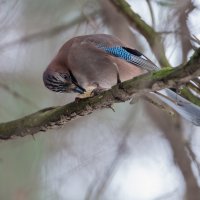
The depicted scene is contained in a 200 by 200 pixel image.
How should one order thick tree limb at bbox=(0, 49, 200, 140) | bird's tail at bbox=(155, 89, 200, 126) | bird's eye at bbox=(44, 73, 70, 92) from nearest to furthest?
thick tree limb at bbox=(0, 49, 200, 140) → bird's tail at bbox=(155, 89, 200, 126) → bird's eye at bbox=(44, 73, 70, 92)

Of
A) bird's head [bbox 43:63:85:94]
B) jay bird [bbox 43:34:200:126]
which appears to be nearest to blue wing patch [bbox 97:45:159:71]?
jay bird [bbox 43:34:200:126]

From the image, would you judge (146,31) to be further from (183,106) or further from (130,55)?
(183,106)

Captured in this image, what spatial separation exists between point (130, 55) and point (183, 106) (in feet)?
2.09

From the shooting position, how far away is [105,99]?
2.71 m

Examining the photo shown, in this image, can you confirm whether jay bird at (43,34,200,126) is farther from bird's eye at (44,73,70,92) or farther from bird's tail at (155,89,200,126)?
bird's tail at (155,89,200,126)

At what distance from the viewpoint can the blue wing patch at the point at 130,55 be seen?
11.6 ft

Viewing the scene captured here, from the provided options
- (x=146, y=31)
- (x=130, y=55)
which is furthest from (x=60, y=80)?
(x=146, y=31)

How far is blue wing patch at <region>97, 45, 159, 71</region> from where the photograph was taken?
3527 millimetres

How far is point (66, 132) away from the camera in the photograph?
421 cm

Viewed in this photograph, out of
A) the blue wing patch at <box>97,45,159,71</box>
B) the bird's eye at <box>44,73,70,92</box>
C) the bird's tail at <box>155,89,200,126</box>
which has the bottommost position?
the bird's tail at <box>155,89,200,126</box>

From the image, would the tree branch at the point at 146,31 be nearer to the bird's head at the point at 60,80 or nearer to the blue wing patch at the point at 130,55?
the blue wing patch at the point at 130,55

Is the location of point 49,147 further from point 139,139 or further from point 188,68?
point 188,68

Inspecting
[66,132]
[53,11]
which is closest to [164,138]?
[66,132]

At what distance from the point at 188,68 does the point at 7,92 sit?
1997 millimetres
